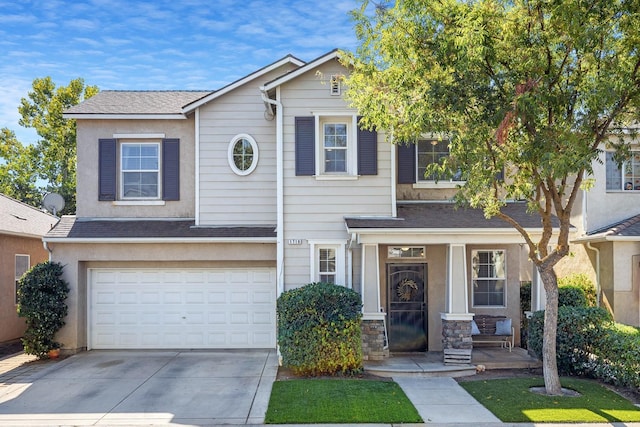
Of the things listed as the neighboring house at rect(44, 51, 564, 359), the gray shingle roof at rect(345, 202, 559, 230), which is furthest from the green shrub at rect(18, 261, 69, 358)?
the gray shingle roof at rect(345, 202, 559, 230)

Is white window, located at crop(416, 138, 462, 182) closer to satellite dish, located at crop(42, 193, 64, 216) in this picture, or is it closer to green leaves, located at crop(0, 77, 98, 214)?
satellite dish, located at crop(42, 193, 64, 216)

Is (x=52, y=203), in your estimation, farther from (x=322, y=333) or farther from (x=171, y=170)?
(x=322, y=333)

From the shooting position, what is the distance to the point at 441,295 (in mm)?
13492

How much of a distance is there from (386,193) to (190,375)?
19.5 feet

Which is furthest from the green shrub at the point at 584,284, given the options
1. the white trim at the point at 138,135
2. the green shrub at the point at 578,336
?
the white trim at the point at 138,135

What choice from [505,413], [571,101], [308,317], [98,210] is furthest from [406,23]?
[98,210]

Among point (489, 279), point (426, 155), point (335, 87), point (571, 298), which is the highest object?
point (335, 87)

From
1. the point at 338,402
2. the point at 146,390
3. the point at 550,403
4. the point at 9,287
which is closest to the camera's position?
the point at 550,403

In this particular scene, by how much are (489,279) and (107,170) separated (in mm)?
10382

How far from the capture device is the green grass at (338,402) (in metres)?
8.63

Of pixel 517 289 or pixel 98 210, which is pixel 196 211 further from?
pixel 517 289

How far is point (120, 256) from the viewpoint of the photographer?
1401cm

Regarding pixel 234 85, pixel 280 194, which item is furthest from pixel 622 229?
pixel 234 85

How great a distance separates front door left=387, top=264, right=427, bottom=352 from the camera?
13.4m
